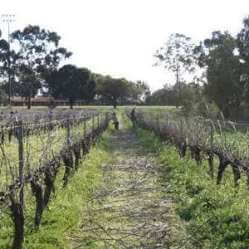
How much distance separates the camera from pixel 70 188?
11.6 meters

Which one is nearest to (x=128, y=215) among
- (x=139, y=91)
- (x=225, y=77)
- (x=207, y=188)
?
(x=207, y=188)

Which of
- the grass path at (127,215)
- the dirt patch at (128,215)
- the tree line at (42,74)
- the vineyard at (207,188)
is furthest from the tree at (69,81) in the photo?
the dirt patch at (128,215)

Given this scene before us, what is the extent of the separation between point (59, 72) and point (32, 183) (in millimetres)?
73114

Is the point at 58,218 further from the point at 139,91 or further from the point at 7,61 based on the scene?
the point at 139,91

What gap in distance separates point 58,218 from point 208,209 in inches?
97.3

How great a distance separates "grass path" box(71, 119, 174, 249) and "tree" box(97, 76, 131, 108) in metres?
73.1

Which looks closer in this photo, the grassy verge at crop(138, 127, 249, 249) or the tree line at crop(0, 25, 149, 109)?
the grassy verge at crop(138, 127, 249, 249)

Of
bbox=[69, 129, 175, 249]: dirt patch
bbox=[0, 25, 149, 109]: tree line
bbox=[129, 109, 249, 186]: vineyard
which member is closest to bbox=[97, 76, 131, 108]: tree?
bbox=[0, 25, 149, 109]: tree line

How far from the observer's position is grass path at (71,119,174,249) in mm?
8070

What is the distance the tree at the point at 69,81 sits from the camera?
8050cm

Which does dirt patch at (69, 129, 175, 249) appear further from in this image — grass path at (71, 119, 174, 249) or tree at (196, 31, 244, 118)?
tree at (196, 31, 244, 118)

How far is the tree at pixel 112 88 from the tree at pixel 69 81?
21.0 feet

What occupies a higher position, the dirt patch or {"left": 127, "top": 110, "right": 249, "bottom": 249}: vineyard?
{"left": 127, "top": 110, "right": 249, "bottom": 249}: vineyard

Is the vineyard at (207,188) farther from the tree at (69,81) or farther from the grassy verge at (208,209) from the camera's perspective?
the tree at (69,81)
